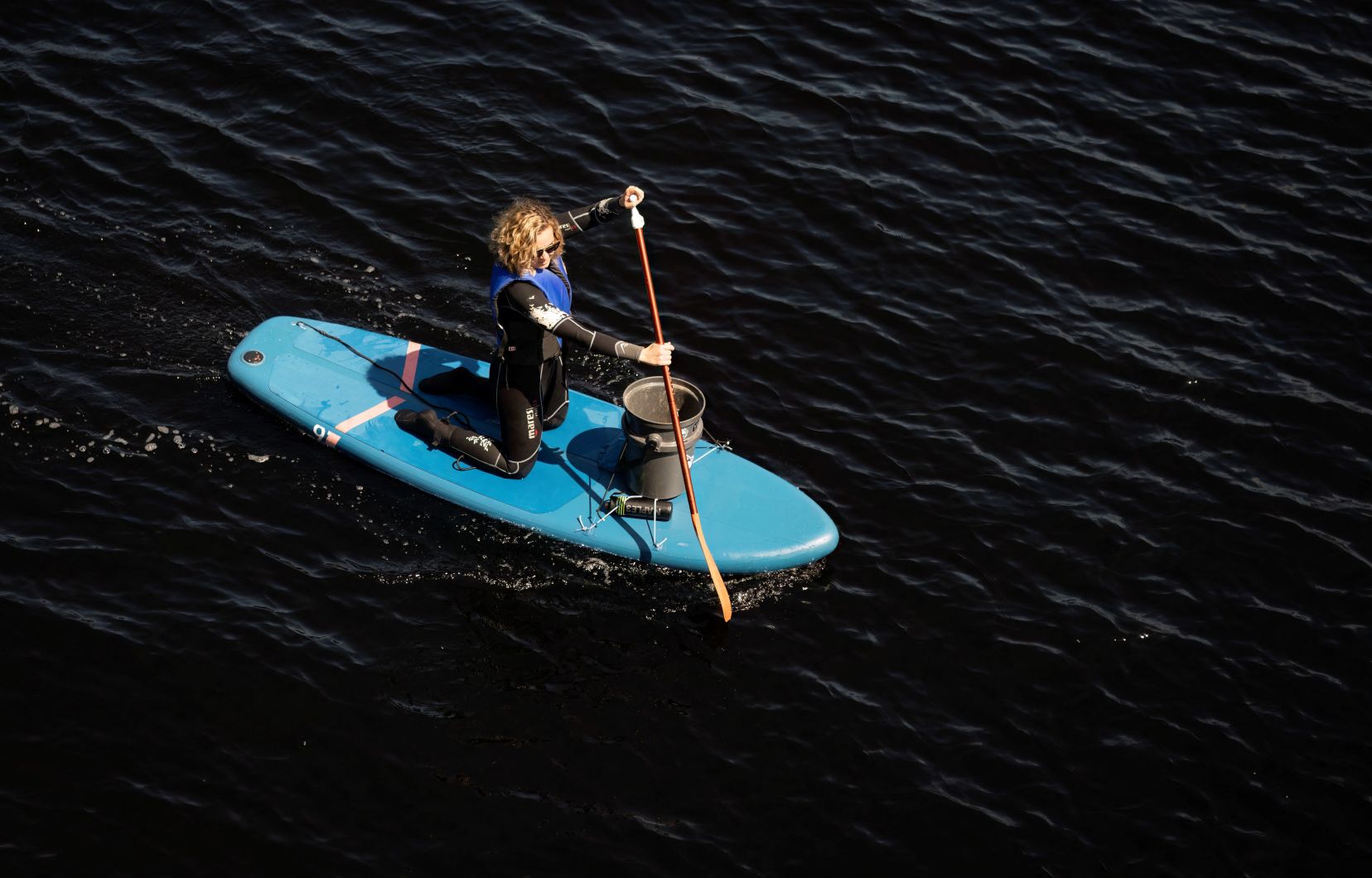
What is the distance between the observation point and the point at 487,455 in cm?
828

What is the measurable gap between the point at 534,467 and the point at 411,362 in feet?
4.37

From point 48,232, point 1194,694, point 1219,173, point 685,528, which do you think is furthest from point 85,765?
point 1219,173

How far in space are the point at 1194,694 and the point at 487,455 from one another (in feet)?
15.2

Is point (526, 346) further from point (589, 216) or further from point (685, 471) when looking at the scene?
point (685, 471)

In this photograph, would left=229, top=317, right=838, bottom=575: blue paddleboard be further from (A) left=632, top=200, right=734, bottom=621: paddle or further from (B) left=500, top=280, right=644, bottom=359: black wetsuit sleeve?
(B) left=500, top=280, right=644, bottom=359: black wetsuit sleeve

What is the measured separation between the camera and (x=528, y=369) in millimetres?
8016

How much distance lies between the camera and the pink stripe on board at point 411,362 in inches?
348

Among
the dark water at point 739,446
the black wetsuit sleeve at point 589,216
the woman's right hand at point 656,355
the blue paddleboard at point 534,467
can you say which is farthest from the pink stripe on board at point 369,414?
the woman's right hand at point 656,355

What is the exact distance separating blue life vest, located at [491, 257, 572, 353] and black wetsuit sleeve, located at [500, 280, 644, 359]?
1.8 inches

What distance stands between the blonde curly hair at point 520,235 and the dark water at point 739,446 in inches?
70.0

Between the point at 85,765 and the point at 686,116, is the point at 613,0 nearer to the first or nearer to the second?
the point at 686,116

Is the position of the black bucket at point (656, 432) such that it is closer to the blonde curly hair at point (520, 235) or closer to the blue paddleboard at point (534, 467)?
the blue paddleboard at point (534, 467)

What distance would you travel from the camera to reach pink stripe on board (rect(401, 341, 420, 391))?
8.83 m

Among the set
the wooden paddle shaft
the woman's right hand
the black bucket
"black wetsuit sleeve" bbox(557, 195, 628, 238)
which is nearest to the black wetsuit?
"black wetsuit sleeve" bbox(557, 195, 628, 238)
